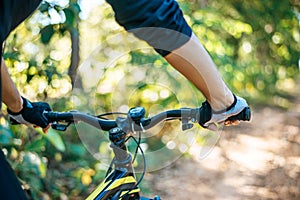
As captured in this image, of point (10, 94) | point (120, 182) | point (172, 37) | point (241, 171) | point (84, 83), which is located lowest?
point (241, 171)

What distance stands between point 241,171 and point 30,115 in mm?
2850

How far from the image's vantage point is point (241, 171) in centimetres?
393

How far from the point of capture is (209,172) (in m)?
3.82

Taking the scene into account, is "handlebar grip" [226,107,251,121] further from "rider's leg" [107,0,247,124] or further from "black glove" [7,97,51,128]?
"black glove" [7,97,51,128]

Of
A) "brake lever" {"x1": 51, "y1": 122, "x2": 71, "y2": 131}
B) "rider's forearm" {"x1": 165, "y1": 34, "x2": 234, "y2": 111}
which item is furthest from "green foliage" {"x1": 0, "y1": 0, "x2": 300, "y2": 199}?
"rider's forearm" {"x1": 165, "y1": 34, "x2": 234, "y2": 111}

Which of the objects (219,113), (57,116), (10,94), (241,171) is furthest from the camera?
(241,171)

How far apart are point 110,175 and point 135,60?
57.0 inches

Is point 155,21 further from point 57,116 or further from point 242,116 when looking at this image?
point 57,116

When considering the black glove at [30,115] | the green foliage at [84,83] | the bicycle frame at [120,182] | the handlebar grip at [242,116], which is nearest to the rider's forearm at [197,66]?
the handlebar grip at [242,116]

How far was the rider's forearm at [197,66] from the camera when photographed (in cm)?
99

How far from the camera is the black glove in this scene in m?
1.34

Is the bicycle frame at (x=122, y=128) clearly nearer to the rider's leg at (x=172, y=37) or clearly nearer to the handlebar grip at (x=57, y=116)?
the handlebar grip at (x=57, y=116)

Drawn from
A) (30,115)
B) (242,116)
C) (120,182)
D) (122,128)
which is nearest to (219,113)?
(242,116)

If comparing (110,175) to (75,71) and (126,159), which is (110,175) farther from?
(75,71)
